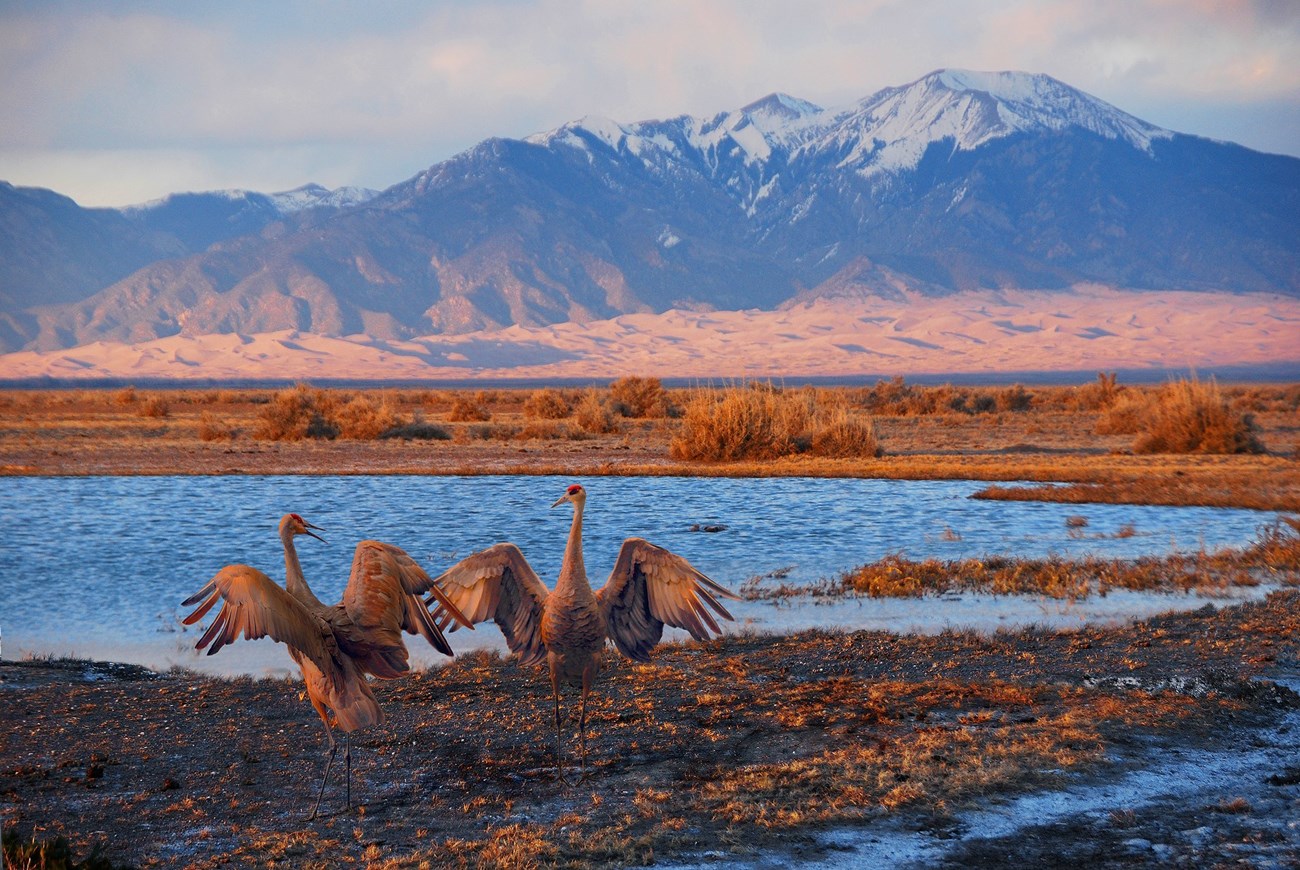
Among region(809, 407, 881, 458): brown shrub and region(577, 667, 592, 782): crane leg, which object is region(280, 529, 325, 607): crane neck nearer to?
region(577, 667, 592, 782): crane leg

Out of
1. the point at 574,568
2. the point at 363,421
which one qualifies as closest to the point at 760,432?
the point at 363,421

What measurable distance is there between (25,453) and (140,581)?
1841 centimetres

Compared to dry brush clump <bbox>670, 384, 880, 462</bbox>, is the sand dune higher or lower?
higher

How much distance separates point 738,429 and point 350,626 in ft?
76.5

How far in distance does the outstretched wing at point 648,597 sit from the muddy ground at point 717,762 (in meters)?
0.73

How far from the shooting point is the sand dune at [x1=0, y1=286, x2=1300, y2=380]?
146 m

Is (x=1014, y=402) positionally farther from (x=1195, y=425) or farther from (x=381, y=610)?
(x=381, y=610)

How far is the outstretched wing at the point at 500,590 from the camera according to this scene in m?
8.36

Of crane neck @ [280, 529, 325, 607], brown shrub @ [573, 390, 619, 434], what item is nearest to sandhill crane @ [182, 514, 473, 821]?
crane neck @ [280, 529, 325, 607]

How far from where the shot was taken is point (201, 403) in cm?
6444

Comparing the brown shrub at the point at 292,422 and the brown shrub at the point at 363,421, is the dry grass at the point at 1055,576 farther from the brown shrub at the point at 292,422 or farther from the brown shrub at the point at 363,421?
the brown shrub at the point at 292,422

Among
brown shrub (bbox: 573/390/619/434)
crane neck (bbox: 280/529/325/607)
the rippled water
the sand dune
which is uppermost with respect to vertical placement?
the sand dune

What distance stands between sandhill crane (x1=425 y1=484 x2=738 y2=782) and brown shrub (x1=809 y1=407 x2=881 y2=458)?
22054 millimetres

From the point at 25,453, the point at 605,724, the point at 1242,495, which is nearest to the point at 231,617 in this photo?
the point at 605,724
